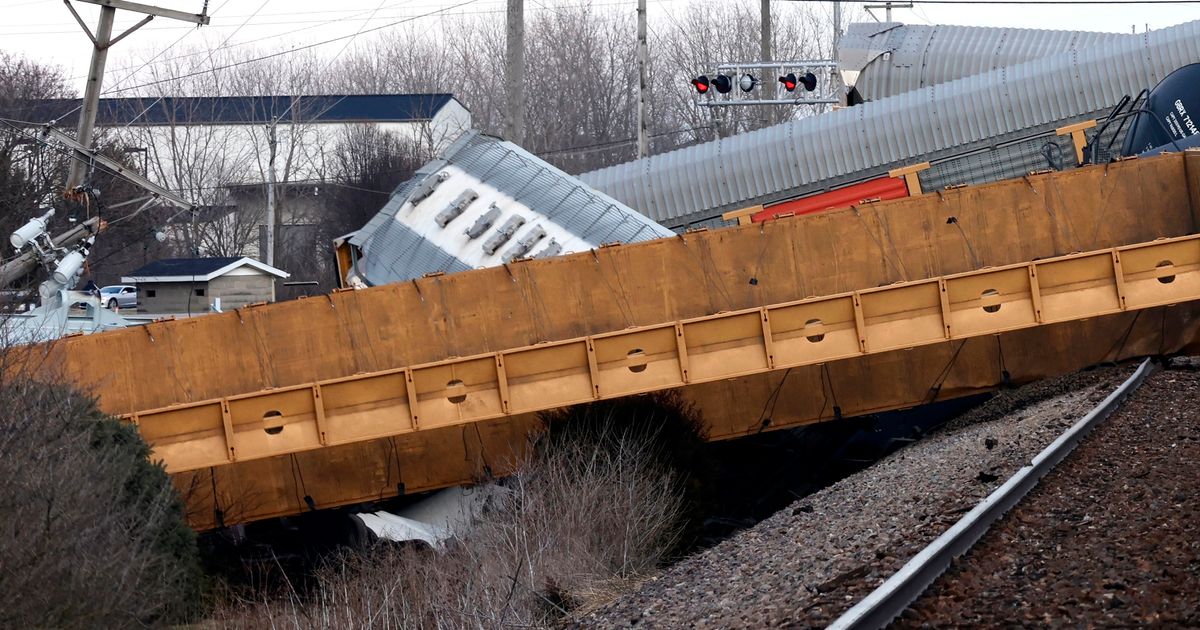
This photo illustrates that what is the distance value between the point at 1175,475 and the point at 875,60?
1040 inches

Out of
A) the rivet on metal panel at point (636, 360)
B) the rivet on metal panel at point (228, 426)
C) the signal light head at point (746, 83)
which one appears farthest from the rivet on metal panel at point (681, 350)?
the signal light head at point (746, 83)

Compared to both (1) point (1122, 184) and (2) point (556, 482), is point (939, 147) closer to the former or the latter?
(1) point (1122, 184)

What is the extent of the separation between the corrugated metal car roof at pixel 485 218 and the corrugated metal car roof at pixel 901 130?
4691 millimetres

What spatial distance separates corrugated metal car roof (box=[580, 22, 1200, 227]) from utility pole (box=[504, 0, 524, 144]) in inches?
107

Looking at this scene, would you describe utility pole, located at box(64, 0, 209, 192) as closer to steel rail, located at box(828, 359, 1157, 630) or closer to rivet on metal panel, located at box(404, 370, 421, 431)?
rivet on metal panel, located at box(404, 370, 421, 431)

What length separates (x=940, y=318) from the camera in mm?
13789

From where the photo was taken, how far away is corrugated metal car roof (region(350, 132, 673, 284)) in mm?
20344

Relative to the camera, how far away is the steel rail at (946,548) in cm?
550

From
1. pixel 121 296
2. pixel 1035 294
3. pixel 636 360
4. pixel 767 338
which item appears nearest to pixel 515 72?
pixel 636 360

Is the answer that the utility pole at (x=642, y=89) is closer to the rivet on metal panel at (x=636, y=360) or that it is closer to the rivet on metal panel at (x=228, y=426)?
the rivet on metal panel at (x=636, y=360)

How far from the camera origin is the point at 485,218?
71.3 feet

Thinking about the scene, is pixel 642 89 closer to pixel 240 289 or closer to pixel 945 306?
pixel 240 289

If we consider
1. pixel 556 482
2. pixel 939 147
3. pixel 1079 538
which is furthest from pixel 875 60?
pixel 1079 538

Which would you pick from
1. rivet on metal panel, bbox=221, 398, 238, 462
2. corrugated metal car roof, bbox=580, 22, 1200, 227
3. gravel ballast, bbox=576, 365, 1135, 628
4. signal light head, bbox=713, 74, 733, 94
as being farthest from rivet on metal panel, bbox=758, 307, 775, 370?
signal light head, bbox=713, 74, 733, 94
